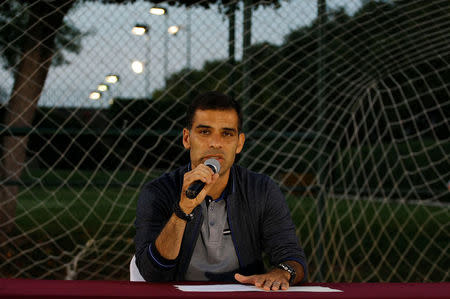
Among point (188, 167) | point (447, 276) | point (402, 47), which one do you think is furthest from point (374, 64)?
point (188, 167)

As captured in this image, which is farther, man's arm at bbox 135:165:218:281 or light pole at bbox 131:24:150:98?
light pole at bbox 131:24:150:98

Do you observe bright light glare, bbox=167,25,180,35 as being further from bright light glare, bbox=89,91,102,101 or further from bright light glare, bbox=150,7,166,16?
bright light glare, bbox=89,91,102,101

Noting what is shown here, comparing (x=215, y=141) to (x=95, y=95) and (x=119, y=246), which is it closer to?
(x=95, y=95)

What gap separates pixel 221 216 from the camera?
1.70m

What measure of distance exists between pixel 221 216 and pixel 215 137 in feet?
0.96

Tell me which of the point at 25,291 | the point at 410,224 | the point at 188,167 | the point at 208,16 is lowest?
the point at 410,224

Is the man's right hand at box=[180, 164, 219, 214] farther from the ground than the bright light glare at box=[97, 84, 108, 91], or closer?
closer

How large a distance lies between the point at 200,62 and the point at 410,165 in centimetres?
921

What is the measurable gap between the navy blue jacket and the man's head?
0.13 metres

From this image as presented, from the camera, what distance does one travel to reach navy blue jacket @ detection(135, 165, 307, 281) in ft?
5.21

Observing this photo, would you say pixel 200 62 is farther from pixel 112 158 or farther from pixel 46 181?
pixel 112 158

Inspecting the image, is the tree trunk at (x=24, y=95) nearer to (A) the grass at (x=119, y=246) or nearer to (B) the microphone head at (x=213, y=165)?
(A) the grass at (x=119, y=246)

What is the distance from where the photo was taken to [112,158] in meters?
5.99

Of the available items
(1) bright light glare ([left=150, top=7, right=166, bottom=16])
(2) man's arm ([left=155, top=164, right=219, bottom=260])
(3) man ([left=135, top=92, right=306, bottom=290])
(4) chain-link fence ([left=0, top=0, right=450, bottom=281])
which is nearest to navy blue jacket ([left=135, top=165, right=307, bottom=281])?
(3) man ([left=135, top=92, right=306, bottom=290])
